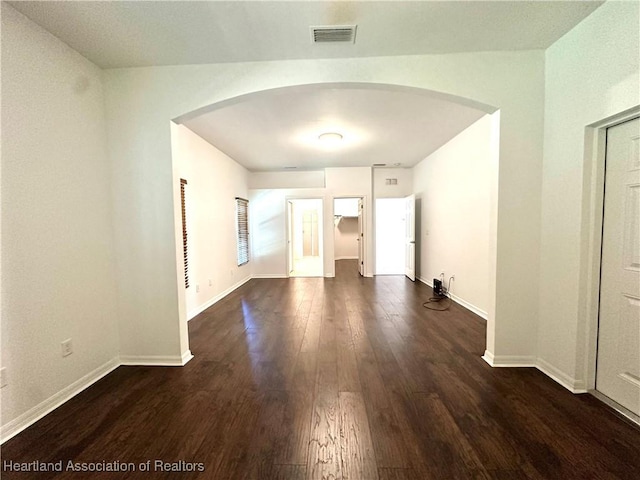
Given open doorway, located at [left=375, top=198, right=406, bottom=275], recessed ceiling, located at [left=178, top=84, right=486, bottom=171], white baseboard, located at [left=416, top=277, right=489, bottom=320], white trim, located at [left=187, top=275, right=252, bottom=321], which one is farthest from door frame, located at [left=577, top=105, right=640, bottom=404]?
open doorway, located at [left=375, top=198, right=406, bottom=275]

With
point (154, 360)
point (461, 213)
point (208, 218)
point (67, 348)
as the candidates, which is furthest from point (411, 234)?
point (67, 348)

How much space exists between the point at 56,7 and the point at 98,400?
2660 millimetres

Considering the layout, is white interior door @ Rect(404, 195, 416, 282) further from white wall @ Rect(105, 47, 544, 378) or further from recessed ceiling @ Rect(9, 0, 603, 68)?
recessed ceiling @ Rect(9, 0, 603, 68)

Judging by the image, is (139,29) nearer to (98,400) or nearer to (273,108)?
(273,108)

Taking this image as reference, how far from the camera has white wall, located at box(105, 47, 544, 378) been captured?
2.09 m

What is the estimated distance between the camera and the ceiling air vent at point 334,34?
5.79ft

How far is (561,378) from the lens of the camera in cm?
193

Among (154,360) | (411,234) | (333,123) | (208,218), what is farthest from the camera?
(411,234)

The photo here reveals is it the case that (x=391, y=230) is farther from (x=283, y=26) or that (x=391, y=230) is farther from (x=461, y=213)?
(x=283, y=26)

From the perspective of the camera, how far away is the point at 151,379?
2092mm

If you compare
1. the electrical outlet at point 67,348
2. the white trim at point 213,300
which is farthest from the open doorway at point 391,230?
the electrical outlet at point 67,348

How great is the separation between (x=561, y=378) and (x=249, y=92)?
342 centimetres

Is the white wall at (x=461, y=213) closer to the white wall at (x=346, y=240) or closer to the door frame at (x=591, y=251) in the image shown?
the door frame at (x=591, y=251)

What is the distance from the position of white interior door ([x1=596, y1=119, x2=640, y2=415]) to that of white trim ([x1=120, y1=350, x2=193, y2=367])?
3.33 metres
